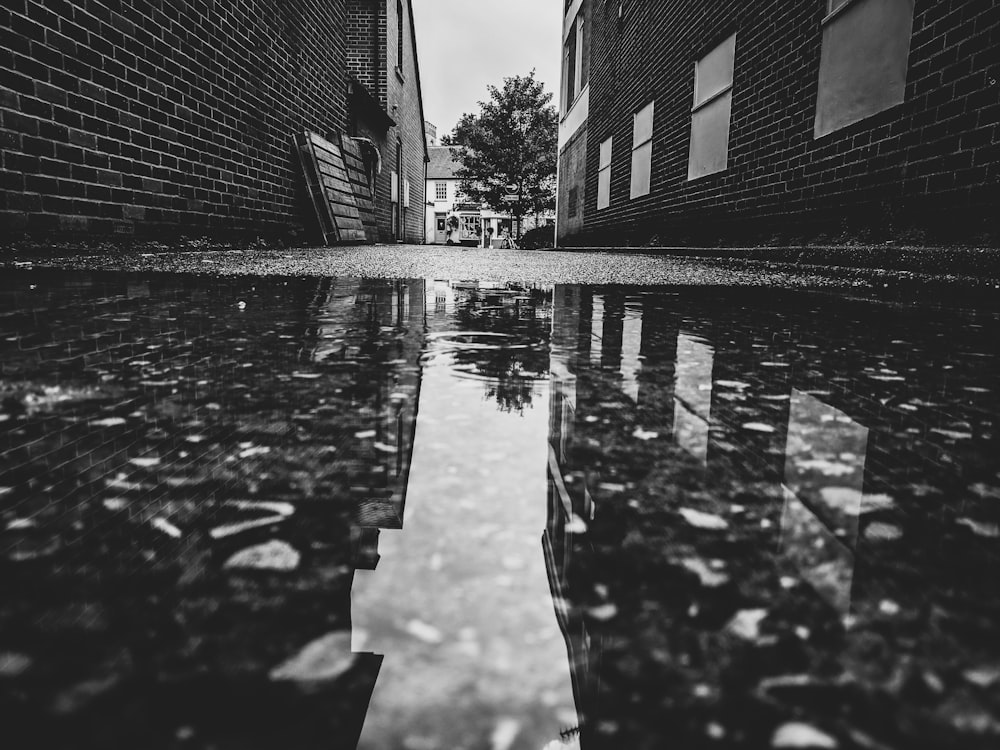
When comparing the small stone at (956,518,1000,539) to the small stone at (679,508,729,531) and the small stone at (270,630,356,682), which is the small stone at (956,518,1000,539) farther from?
the small stone at (270,630,356,682)

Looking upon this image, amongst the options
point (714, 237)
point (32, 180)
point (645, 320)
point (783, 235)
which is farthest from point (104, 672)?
point (714, 237)

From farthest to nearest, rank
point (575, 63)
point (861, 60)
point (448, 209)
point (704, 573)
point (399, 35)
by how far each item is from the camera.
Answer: point (448, 209), point (399, 35), point (575, 63), point (861, 60), point (704, 573)

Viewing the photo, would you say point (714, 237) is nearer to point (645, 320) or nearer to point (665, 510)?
point (645, 320)

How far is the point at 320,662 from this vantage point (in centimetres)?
36

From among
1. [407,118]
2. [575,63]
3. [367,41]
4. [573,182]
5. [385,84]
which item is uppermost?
[367,41]

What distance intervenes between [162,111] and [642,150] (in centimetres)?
712

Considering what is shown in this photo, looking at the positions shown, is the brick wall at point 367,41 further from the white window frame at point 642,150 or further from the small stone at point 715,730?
the small stone at point 715,730

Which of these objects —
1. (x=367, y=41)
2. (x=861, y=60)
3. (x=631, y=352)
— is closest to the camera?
(x=631, y=352)

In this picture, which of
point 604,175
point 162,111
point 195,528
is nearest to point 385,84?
point 604,175

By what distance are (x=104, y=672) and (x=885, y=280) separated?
12.3ft

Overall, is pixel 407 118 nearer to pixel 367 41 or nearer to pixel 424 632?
pixel 367 41

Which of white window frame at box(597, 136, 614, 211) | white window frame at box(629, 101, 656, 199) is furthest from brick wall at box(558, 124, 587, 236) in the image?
white window frame at box(629, 101, 656, 199)

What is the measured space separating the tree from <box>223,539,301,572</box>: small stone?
34.1 meters

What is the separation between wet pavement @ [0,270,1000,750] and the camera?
0.32 m
